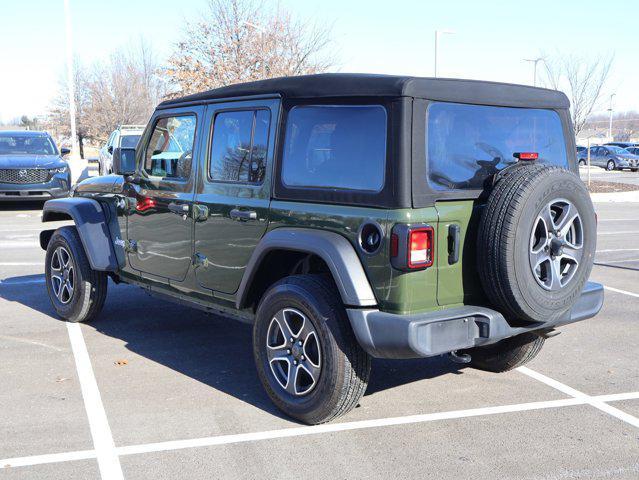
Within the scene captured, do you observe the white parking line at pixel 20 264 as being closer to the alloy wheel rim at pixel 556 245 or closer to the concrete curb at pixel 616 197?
the alloy wheel rim at pixel 556 245

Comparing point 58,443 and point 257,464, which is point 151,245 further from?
point 257,464

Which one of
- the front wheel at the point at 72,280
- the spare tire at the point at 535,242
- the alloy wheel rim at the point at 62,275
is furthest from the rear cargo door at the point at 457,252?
the alloy wheel rim at the point at 62,275

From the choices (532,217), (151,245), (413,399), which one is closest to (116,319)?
(151,245)

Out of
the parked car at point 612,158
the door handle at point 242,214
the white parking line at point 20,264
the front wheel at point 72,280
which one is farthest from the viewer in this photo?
the parked car at point 612,158

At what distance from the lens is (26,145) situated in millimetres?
17531

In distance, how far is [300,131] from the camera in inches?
179

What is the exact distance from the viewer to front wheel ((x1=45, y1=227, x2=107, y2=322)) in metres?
6.48

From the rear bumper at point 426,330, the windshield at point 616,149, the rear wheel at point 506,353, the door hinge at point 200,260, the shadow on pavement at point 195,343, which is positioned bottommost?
the shadow on pavement at point 195,343

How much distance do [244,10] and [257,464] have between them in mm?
26061

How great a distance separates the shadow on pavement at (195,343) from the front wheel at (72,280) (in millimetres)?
216

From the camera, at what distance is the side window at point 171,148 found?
544 cm

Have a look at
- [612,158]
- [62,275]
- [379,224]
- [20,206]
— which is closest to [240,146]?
[379,224]

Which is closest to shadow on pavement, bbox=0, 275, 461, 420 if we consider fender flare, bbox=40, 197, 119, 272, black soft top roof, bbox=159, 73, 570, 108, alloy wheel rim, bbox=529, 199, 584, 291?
fender flare, bbox=40, 197, 119, 272

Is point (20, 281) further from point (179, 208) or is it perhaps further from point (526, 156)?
point (526, 156)
